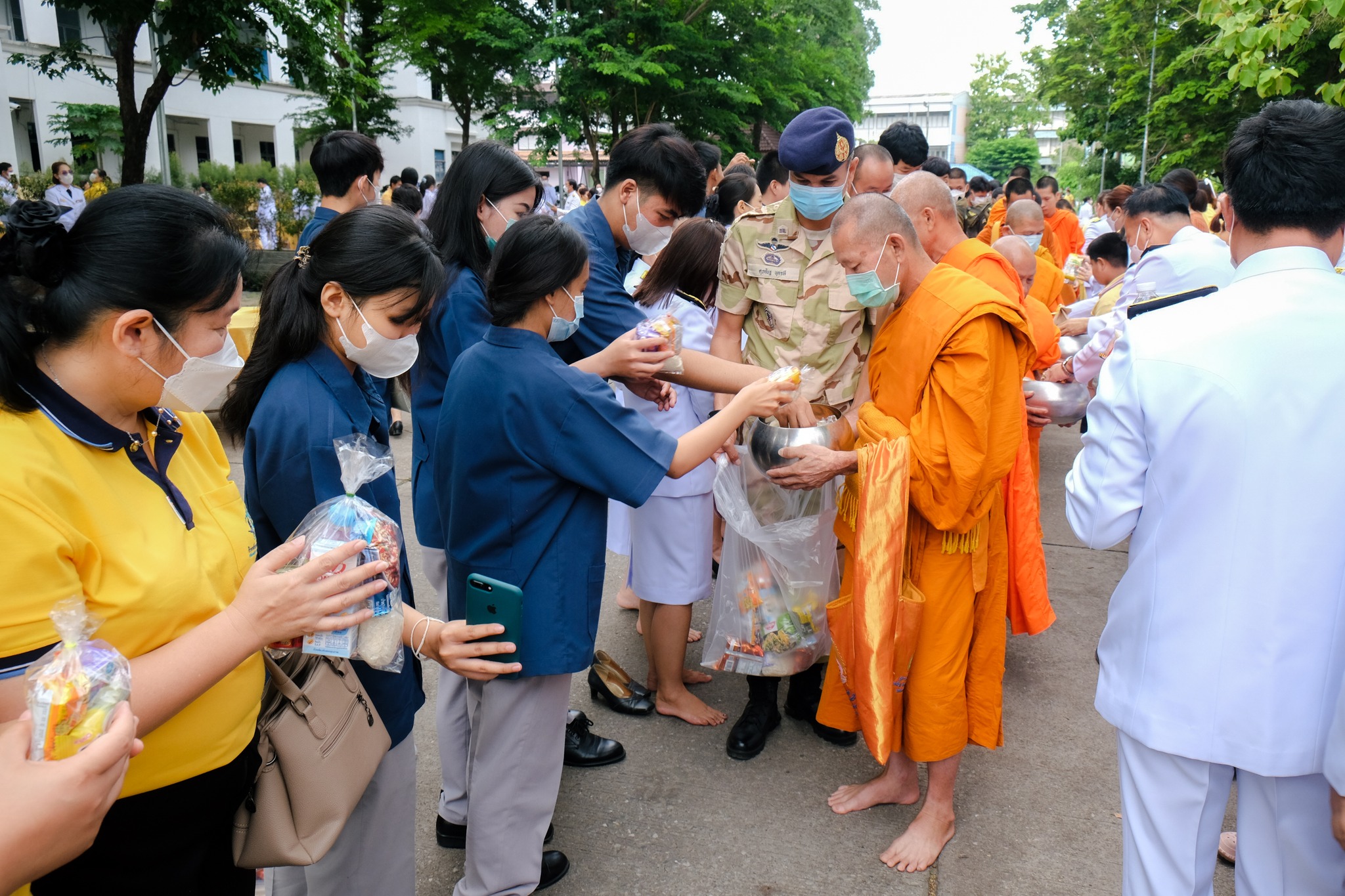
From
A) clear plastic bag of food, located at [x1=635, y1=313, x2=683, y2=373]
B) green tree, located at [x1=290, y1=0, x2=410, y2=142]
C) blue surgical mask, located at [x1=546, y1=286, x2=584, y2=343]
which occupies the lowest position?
clear plastic bag of food, located at [x1=635, y1=313, x2=683, y2=373]

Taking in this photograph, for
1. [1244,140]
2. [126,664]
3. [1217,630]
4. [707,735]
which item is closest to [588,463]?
[126,664]

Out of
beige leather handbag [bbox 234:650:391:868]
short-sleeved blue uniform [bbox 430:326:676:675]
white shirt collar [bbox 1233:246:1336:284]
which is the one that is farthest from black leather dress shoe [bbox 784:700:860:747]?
white shirt collar [bbox 1233:246:1336:284]

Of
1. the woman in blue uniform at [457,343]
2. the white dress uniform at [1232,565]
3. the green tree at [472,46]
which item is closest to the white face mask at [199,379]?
the woman in blue uniform at [457,343]

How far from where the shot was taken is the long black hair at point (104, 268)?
126cm

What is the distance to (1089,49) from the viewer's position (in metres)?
24.4

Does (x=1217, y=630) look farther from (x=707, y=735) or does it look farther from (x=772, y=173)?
(x=772, y=173)

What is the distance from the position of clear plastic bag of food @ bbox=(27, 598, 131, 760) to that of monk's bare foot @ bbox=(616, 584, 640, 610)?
3332mm

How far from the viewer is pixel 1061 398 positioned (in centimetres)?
299

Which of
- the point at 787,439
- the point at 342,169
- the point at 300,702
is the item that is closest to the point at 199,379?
the point at 300,702

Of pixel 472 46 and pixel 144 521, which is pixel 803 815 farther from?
pixel 472 46

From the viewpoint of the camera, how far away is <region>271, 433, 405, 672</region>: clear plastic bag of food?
1486mm

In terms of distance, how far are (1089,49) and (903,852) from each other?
27201mm

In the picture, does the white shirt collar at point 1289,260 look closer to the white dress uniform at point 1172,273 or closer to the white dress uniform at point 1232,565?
the white dress uniform at point 1232,565

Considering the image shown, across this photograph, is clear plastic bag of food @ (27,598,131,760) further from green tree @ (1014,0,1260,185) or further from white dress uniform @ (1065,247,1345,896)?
green tree @ (1014,0,1260,185)
